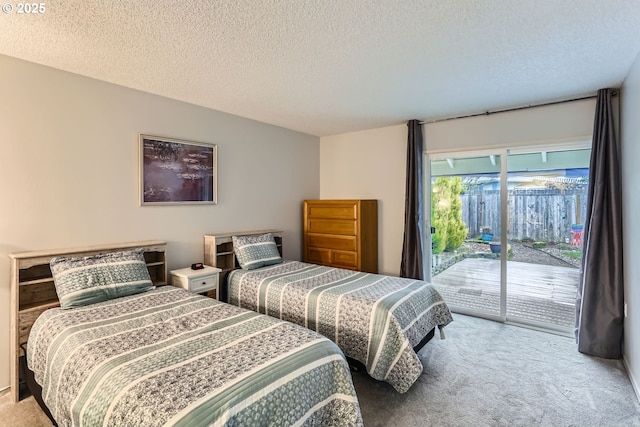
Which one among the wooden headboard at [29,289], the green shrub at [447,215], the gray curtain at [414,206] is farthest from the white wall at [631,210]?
the wooden headboard at [29,289]

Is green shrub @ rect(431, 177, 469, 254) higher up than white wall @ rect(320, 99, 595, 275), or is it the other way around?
white wall @ rect(320, 99, 595, 275)

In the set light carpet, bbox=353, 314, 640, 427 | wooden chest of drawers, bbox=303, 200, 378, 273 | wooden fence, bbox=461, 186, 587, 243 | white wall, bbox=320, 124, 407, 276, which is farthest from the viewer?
white wall, bbox=320, 124, 407, 276

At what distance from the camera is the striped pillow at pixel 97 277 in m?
2.20

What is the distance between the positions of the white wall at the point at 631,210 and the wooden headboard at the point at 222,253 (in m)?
3.43

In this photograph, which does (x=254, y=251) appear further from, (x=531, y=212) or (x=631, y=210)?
(x=631, y=210)

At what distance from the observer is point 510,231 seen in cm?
366

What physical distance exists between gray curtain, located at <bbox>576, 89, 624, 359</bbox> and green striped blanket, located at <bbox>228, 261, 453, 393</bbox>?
1.27m

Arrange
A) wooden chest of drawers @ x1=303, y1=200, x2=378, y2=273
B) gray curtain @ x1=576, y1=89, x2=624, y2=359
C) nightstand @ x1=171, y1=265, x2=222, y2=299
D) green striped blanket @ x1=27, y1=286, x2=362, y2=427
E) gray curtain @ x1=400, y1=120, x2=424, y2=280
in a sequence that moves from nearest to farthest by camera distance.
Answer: green striped blanket @ x1=27, y1=286, x2=362, y2=427 < gray curtain @ x1=576, y1=89, x2=624, y2=359 < nightstand @ x1=171, y1=265, x2=222, y2=299 < gray curtain @ x1=400, y1=120, x2=424, y2=280 < wooden chest of drawers @ x1=303, y1=200, x2=378, y2=273

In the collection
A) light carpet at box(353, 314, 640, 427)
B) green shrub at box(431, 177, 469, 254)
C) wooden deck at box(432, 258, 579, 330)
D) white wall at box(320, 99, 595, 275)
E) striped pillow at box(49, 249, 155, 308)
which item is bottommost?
light carpet at box(353, 314, 640, 427)

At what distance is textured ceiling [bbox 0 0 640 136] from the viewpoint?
1.71 meters

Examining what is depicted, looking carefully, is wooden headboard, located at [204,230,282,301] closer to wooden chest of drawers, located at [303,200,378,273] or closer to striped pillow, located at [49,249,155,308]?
striped pillow, located at [49,249,155,308]

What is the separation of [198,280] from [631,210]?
363 centimetres

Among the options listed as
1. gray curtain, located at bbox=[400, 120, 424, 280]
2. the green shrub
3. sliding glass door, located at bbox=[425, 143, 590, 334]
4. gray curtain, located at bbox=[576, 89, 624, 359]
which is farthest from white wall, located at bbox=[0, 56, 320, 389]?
gray curtain, located at bbox=[576, 89, 624, 359]

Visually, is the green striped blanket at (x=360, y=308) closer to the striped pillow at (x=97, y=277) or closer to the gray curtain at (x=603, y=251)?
the striped pillow at (x=97, y=277)
